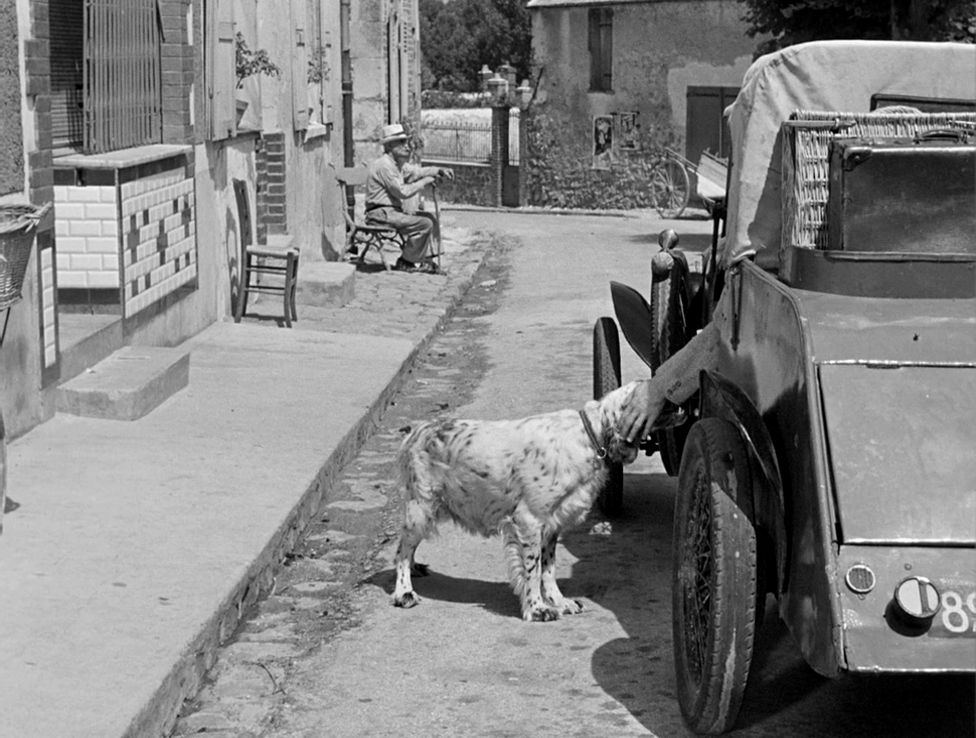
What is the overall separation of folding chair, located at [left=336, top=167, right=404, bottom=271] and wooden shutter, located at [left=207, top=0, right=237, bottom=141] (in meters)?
5.58

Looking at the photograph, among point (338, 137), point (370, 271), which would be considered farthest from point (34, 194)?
point (338, 137)

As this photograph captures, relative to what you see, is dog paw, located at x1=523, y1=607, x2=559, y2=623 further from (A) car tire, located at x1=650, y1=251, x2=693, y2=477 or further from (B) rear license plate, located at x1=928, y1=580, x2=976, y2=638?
(B) rear license plate, located at x1=928, y1=580, x2=976, y2=638

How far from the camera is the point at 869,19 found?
24016 mm

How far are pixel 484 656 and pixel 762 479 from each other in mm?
1565

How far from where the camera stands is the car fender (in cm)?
444

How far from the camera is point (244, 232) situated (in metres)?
14.4

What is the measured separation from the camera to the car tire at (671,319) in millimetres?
6949

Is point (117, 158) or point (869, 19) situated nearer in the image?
point (117, 158)

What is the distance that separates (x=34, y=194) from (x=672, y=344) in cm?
361

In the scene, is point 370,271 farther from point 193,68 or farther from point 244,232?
point 193,68

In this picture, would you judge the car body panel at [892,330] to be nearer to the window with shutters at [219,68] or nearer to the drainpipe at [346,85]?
the window with shutters at [219,68]

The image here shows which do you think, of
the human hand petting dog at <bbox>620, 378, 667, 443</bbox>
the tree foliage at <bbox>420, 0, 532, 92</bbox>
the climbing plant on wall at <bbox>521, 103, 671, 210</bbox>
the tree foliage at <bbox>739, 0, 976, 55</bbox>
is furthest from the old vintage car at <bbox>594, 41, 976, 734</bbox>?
the tree foliage at <bbox>420, 0, 532, 92</bbox>

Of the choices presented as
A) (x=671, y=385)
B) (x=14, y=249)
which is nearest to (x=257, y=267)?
(x=14, y=249)

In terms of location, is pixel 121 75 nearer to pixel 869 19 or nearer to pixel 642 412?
pixel 642 412
